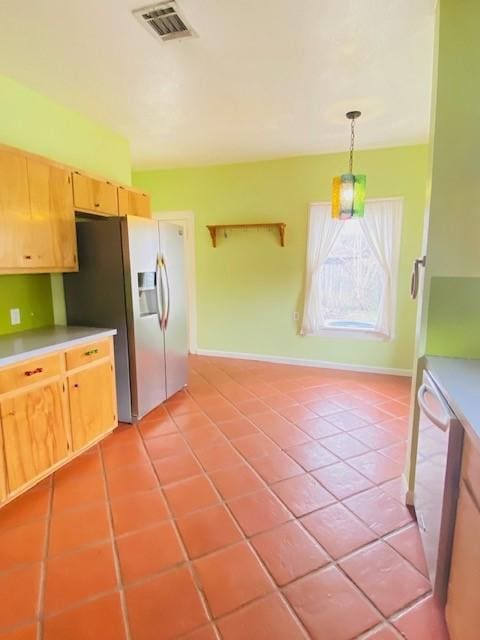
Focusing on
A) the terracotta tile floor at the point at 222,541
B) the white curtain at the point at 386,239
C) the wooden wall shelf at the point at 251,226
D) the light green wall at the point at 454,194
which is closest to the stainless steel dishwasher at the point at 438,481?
the terracotta tile floor at the point at 222,541

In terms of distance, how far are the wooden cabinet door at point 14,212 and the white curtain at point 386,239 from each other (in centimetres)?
332

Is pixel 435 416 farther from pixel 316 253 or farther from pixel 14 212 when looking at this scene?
pixel 316 253

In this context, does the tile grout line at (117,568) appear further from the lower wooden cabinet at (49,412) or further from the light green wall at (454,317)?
the light green wall at (454,317)

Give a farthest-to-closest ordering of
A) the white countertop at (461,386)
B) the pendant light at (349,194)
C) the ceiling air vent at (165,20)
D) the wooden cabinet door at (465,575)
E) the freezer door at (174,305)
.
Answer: the freezer door at (174,305) → the pendant light at (349,194) → the ceiling air vent at (165,20) → the white countertop at (461,386) → the wooden cabinet door at (465,575)

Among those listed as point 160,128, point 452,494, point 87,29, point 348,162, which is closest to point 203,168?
point 160,128

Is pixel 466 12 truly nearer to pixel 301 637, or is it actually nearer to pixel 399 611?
pixel 399 611

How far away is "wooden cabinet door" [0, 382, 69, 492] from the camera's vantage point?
1905mm

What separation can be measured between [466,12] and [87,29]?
1933 mm

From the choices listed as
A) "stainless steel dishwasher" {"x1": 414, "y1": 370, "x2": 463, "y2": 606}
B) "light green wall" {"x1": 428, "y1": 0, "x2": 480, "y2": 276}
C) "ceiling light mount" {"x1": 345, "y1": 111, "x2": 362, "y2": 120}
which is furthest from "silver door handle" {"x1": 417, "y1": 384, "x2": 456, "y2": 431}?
"ceiling light mount" {"x1": 345, "y1": 111, "x2": 362, "y2": 120}

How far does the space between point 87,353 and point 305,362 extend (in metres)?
2.89

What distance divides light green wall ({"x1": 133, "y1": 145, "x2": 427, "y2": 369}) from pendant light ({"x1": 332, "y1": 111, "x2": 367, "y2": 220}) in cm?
114

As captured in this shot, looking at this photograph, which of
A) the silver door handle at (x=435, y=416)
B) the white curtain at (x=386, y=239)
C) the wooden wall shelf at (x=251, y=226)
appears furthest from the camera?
the wooden wall shelf at (x=251, y=226)

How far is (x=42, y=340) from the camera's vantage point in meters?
2.28

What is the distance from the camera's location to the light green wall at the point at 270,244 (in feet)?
12.7
